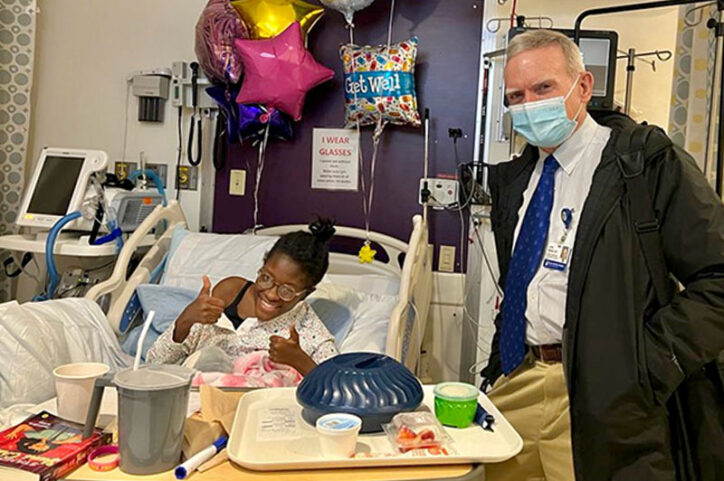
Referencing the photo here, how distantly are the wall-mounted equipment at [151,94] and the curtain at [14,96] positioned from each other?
49 centimetres

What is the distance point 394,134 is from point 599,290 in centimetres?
159

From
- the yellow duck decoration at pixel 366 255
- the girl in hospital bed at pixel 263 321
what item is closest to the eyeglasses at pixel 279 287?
the girl in hospital bed at pixel 263 321

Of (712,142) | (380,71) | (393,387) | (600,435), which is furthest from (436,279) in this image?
(393,387)

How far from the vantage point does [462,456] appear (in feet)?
3.24

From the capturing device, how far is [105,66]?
3.09 m

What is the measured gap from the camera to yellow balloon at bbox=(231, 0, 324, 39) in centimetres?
263

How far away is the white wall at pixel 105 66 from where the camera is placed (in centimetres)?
303

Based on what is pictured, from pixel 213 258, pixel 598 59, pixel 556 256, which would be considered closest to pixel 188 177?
pixel 213 258

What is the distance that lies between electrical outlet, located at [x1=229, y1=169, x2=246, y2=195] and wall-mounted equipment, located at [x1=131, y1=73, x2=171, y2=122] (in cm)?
48

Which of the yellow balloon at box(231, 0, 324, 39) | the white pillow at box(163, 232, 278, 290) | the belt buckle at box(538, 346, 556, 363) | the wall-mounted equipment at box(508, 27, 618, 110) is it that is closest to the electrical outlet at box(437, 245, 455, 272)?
the white pillow at box(163, 232, 278, 290)

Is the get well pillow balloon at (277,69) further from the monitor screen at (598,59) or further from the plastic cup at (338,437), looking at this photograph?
the plastic cup at (338,437)

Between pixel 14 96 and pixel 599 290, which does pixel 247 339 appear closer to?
pixel 599 290

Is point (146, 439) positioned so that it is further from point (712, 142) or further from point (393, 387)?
point (712, 142)

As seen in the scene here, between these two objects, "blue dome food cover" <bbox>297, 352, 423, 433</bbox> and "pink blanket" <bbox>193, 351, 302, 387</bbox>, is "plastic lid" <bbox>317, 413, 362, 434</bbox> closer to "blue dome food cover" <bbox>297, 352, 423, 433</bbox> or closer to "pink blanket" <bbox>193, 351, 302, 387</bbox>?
"blue dome food cover" <bbox>297, 352, 423, 433</bbox>
